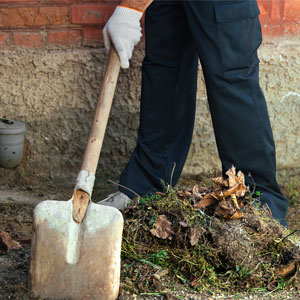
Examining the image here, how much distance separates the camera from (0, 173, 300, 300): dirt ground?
1.87 m

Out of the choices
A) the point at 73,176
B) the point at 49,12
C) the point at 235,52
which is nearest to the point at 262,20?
the point at 235,52

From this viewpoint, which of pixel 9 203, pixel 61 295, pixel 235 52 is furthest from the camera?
pixel 9 203

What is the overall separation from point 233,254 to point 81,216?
1.85 feet

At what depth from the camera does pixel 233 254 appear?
6.40ft

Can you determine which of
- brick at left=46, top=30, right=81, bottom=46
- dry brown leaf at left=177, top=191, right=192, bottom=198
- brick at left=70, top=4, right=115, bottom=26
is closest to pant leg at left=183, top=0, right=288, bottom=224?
dry brown leaf at left=177, top=191, right=192, bottom=198

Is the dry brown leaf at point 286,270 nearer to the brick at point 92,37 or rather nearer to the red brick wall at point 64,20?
the red brick wall at point 64,20

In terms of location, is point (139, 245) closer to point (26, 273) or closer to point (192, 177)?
point (26, 273)

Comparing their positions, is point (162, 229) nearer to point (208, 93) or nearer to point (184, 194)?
point (184, 194)

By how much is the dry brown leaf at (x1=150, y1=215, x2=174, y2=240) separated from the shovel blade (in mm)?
218

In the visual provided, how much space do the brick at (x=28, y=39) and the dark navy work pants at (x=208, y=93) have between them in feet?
2.15

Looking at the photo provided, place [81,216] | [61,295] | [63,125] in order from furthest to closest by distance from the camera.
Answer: [63,125] < [81,216] < [61,295]

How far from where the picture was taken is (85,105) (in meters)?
3.04

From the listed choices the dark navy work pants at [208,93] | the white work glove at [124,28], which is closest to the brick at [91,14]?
the dark navy work pants at [208,93]

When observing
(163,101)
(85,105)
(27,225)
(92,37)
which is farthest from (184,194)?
(92,37)
